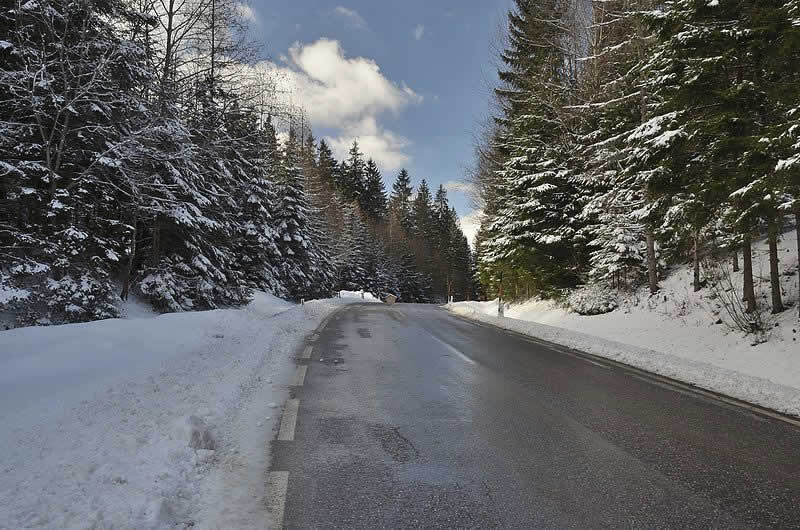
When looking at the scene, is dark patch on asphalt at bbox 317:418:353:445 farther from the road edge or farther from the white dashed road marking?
the road edge

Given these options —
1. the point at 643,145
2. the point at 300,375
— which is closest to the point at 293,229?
the point at 643,145

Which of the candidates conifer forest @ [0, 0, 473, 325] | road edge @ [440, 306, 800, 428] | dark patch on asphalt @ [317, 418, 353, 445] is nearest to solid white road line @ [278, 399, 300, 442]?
dark patch on asphalt @ [317, 418, 353, 445]

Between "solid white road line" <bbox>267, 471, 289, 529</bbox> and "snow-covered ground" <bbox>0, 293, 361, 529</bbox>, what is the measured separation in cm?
8

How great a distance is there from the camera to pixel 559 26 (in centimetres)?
1680

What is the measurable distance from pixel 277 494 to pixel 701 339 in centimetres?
959

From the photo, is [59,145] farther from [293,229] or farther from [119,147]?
[293,229]

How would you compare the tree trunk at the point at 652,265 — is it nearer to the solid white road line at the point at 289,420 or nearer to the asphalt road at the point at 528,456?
the asphalt road at the point at 528,456

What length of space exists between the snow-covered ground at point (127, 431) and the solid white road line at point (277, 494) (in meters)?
0.08

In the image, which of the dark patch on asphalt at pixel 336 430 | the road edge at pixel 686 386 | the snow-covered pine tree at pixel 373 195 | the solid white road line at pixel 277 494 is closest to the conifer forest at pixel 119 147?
the dark patch on asphalt at pixel 336 430

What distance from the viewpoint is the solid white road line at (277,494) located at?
9.24 ft

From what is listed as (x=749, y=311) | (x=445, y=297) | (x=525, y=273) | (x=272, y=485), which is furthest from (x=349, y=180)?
(x=272, y=485)

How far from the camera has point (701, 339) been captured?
31.4 ft

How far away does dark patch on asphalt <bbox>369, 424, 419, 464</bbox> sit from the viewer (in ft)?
12.6

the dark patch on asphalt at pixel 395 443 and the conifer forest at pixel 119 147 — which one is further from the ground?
the conifer forest at pixel 119 147
